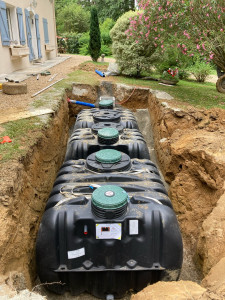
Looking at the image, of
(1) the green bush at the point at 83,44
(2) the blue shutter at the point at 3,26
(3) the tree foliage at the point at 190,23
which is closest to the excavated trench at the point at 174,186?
(3) the tree foliage at the point at 190,23

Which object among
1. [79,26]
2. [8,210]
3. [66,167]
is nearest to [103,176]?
[66,167]

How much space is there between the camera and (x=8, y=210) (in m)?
3.07

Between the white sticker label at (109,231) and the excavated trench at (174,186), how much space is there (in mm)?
1031

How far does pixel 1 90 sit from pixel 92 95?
3.38 meters

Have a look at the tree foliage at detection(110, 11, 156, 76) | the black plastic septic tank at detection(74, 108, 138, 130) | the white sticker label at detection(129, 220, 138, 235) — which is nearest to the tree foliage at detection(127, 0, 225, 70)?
the tree foliage at detection(110, 11, 156, 76)

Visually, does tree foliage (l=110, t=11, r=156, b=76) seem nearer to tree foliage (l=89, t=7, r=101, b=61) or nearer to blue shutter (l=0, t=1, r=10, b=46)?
tree foliage (l=89, t=7, r=101, b=61)

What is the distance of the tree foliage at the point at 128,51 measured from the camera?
11.6 m

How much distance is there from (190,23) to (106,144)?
5459 millimetres

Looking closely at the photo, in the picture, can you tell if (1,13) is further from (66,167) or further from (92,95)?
(66,167)

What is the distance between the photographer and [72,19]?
Answer: 107ft

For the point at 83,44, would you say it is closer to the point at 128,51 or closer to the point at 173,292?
the point at 128,51

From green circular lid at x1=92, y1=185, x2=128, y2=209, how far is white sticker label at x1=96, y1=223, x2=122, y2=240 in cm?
25

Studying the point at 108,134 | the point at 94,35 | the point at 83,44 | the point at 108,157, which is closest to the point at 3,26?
the point at 94,35

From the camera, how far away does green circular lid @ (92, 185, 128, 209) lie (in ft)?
9.75
